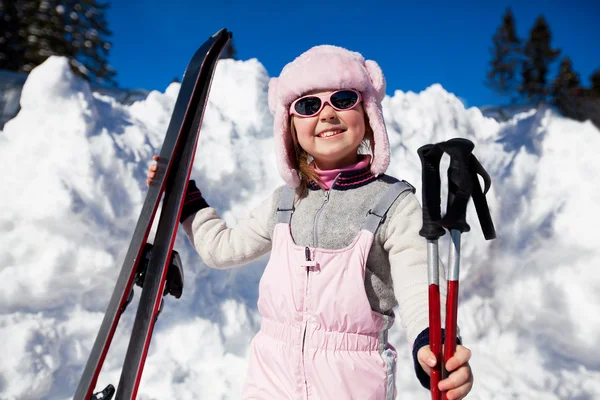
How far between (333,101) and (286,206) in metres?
0.43

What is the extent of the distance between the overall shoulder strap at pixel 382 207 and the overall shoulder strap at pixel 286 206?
1.05 ft

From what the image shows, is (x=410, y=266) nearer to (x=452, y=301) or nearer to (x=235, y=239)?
(x=452, y=301)

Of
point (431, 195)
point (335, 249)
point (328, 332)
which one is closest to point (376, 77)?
point (335, 249)

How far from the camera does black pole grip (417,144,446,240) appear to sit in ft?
3.68

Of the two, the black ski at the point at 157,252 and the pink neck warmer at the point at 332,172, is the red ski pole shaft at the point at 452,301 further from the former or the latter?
the black ski at the point at 157,252

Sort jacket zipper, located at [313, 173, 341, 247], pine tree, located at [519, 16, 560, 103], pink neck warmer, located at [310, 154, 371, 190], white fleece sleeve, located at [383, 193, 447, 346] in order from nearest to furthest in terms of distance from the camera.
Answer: white fleece sleeve, located at [383, 193, 447, 346]
jacket zipper, located at [313, 173, 341, 247]
pink neck warmer, located at [310, 154, 371, 190]
pine tree, located at [519, 16, 560, 103]

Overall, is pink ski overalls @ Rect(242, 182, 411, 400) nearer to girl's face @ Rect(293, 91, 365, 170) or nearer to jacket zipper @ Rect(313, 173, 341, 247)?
jacket zipper @ Rect(313, 173, 341, 247)

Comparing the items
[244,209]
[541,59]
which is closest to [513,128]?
[244,209]

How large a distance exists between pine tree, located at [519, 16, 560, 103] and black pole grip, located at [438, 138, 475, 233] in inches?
1223

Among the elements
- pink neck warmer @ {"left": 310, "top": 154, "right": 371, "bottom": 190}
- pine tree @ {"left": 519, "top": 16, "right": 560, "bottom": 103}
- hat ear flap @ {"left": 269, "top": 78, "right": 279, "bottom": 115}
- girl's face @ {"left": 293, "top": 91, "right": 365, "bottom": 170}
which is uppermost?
pine tree @ {"left": 519, "top": 16, "right": 560, "bottom": 103}

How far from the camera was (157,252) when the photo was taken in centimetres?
201

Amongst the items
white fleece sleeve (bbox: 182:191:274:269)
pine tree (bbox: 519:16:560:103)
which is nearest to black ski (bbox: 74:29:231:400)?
white fleece sleeve (bbox: 182:191:274:269)

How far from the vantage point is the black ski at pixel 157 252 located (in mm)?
1862

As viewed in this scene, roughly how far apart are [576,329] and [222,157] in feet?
10.8
